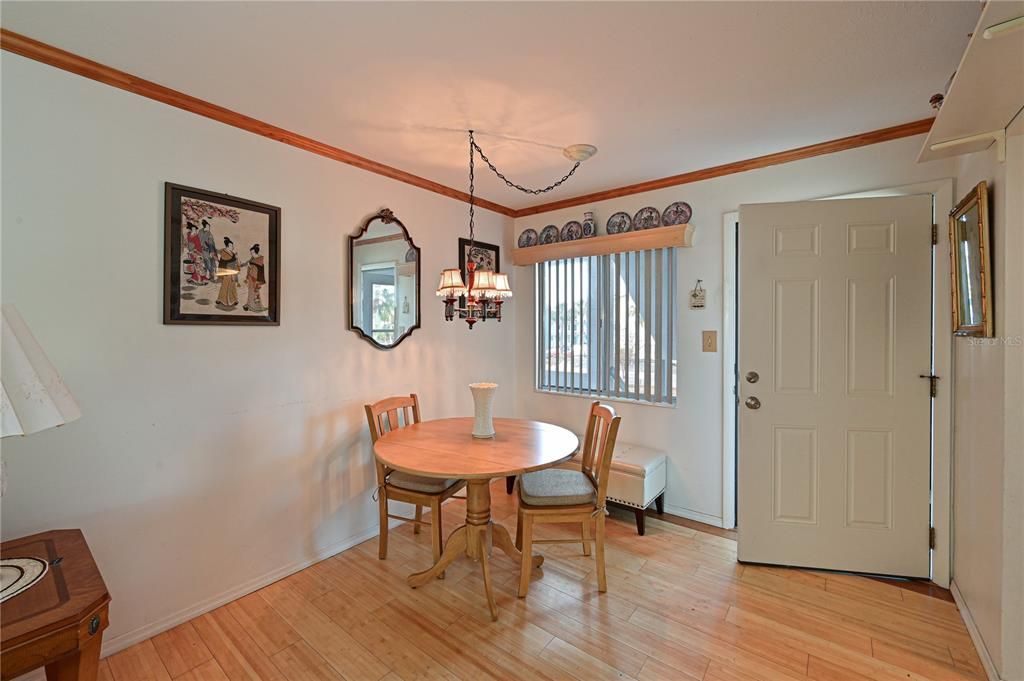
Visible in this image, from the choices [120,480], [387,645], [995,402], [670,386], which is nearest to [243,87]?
[120,480]

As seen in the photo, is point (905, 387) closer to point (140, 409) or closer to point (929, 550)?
point (929, 550)

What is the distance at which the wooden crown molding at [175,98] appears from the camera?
1.63m

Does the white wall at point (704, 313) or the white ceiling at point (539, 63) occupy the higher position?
the white ceiling at point (539, 63)

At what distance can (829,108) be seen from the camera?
211 cm

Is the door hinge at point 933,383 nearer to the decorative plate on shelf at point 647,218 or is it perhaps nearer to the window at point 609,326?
the window at point 609,326

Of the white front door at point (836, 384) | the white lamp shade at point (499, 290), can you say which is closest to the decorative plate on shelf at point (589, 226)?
the white front door at point (836, 384)

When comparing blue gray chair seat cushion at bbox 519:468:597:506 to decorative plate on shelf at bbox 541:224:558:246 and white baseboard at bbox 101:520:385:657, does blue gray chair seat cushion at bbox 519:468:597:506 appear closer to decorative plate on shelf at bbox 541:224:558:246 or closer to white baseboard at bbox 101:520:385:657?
white baseboard at bbox 101:520:385:657

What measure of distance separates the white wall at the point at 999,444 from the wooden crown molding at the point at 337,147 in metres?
0.59

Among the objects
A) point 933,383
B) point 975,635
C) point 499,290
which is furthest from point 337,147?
point 975,635

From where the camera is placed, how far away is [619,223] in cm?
331

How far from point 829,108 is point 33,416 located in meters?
3.21

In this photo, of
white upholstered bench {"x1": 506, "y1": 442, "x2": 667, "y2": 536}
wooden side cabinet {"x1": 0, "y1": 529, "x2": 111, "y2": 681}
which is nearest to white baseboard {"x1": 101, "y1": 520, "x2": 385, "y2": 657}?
wooden side cabinet {"x1": 0, "y1": 529, "x2": 111, "y2": 681}

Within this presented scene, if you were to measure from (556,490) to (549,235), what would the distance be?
85.9 inches

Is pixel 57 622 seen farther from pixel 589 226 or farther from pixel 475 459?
A: pixel 589 226
